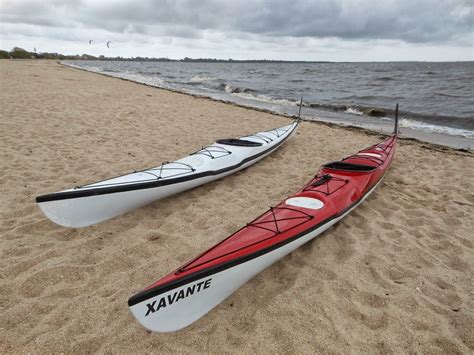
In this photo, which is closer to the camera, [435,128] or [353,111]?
[435,128]

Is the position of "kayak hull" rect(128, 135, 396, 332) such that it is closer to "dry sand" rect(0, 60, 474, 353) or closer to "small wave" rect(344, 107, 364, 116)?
"dry sand" rect(0, 60, 474, 353)

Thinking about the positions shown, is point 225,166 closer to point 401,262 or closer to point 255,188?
point 255,188

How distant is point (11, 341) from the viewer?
2100 mm

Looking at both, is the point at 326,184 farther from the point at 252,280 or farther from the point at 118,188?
the point at 118,188

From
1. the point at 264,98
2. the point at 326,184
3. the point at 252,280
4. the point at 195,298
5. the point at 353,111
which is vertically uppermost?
the point at 326,184

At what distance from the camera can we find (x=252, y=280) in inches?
111

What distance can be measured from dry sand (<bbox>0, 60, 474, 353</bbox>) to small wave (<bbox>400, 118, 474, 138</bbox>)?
5130mm

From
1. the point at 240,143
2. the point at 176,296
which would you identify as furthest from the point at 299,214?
the point at 240,143

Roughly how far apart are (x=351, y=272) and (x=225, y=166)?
2.54 meters

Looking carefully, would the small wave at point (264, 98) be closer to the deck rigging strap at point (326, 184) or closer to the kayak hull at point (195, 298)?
the deck rigging strap at point (326, 184)

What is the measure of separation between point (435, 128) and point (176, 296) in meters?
11.5

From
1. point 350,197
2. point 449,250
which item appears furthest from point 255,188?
point 449,250

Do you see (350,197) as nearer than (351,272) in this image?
No

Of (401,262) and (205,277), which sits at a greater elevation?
(205,277)
